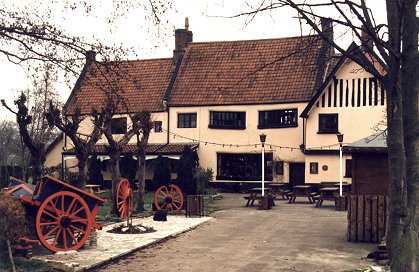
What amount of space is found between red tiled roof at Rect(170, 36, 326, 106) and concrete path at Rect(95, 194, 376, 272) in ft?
47.9

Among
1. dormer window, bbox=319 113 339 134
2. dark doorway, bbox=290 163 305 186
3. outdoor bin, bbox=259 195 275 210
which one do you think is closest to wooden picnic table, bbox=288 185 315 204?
outdoor bin, bbox=259 195 275 210

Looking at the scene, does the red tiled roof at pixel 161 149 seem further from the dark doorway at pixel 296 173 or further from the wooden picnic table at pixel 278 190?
the wooden picnic table at pixel 278 190

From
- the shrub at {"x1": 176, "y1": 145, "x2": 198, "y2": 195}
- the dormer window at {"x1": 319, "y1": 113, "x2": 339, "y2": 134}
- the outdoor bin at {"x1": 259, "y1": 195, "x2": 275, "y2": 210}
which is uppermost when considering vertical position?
the dormer window at {"x1": 319, "y1": 113, "x2": 339, "y2": 134}

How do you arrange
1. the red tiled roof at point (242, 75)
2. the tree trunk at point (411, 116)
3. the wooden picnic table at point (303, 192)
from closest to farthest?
the tree trunk at point (411, 116), the wooden picnic table at point (303, 192), the red tiled roof at point (242, 75)

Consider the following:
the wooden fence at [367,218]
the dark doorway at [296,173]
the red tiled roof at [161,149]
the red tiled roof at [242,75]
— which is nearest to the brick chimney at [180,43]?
the red tiled roof at [242,75]

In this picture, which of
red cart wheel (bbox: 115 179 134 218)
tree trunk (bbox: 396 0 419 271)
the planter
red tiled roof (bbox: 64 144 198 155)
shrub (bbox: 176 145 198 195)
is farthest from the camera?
red tiled roof (bbox: 64 144 198 155)

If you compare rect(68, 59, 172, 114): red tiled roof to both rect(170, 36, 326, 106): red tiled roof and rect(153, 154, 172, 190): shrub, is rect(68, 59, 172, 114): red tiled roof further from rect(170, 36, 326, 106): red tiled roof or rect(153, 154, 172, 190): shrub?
rect(153, 154, 172, 190): shrub

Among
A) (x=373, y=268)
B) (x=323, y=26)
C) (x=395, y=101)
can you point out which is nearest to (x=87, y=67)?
(x=323, y=26)

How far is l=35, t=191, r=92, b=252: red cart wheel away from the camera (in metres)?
12.5

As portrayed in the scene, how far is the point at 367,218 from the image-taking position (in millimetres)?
15023

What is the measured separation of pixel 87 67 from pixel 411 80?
5595mm

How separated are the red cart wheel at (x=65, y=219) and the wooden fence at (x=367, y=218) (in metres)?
7.17

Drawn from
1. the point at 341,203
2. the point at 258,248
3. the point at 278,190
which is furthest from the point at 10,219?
the point at 278,190

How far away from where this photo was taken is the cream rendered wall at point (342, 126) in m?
31.6
